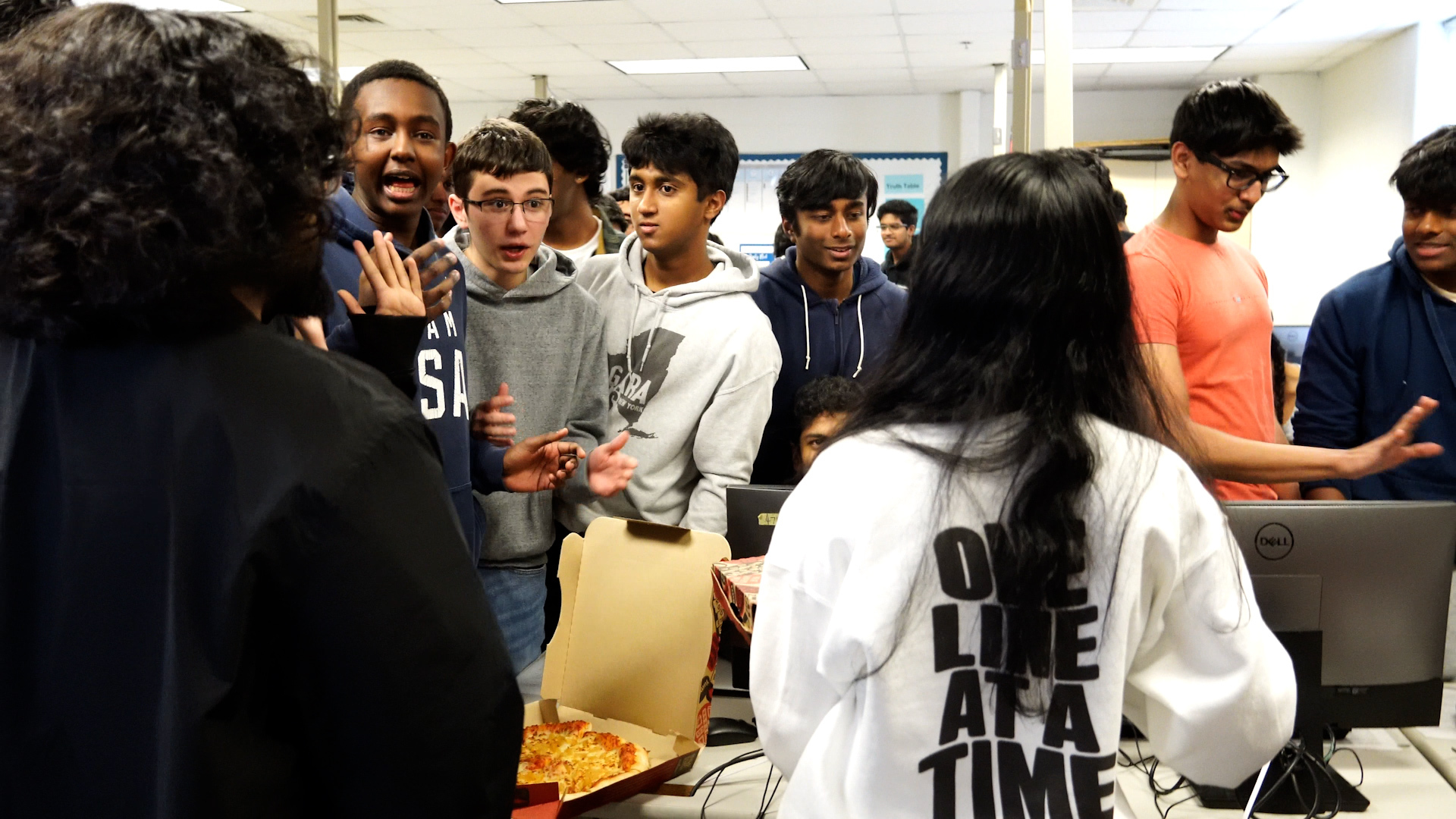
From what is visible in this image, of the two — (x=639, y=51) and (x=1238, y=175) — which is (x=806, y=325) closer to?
(x=1238, y=175)

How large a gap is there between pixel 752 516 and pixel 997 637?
2.26ft

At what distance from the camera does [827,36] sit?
6.47 metres

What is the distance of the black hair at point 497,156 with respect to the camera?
6.09ft

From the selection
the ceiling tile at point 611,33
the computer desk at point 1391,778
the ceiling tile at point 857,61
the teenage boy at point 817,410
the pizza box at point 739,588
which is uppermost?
the ceiling tile at point 857,61

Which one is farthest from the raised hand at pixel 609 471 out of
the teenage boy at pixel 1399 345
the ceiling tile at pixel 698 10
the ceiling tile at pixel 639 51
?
the ceiling tile at pixel 639 51

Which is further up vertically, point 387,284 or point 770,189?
point 770,189

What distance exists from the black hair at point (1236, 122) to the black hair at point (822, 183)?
0.70 meters

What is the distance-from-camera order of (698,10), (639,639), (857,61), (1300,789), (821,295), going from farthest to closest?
(857,61), (698,10), (821,295), (639,639), (1300,789)

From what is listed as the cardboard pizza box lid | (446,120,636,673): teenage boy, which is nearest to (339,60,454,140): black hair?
(446,120,636,673): teenage boy

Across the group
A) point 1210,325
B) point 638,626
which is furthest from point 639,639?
point 1210,325

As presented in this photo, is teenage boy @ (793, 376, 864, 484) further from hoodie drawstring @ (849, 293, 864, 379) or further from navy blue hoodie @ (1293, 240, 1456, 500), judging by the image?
navy blue hoodie @ (1293, 240, 1456, 500)

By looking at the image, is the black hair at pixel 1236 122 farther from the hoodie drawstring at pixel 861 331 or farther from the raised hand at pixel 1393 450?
the hoodie drawstring at pixel 861 331

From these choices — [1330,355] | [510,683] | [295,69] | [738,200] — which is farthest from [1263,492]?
[738,200]

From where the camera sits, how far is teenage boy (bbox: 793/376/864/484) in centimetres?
209
